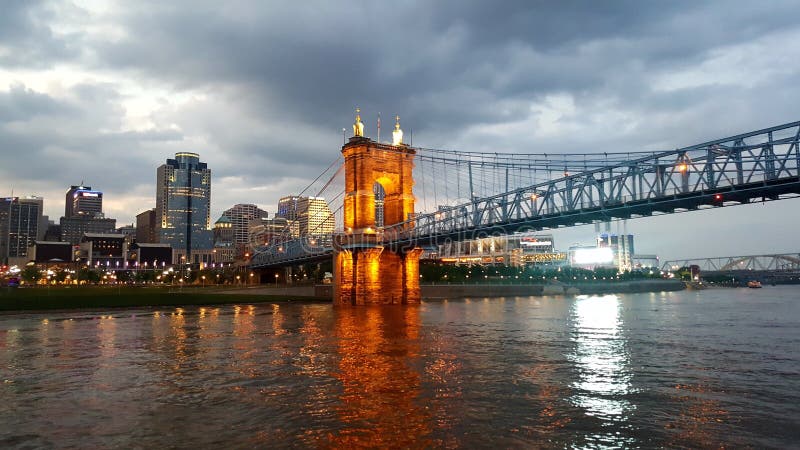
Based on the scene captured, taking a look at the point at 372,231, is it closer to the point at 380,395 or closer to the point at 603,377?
the point at 603,377

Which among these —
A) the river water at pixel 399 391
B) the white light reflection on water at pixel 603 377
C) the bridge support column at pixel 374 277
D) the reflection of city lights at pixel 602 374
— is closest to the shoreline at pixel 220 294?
the bridge support column at pixel 374 277

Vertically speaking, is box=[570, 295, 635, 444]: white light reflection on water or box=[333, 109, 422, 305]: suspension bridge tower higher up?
box=[333, 109, 422, 305]: suspension bridge tower

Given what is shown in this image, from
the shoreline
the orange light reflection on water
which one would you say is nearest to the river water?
the orange light reflection on water

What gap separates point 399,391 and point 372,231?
5119 centimetres

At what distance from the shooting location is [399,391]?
1695 cm

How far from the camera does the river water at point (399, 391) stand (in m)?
12.2

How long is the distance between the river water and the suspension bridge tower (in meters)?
36.5

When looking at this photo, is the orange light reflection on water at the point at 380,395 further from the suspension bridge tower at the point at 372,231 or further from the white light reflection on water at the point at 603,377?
the suspension bridge tower at the point at 372,231

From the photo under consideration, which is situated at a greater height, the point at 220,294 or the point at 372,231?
the point at 372,231

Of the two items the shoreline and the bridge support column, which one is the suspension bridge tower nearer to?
the bridge support column

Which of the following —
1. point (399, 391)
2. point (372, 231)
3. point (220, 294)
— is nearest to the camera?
point (399, 391)

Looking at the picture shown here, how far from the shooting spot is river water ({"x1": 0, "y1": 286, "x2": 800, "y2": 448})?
1221 centimetres

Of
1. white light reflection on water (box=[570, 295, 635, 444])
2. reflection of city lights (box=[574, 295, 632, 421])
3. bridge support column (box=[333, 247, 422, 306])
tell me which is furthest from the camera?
bridge support column (box=[333, 247, 422, 306])

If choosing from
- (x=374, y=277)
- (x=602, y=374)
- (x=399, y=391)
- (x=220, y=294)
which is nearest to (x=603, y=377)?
(x=602, y=374)
